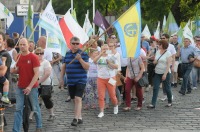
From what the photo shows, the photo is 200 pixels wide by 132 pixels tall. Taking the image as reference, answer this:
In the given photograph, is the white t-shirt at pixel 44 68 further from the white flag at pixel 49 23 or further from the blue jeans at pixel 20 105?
Answer: the white flag at pixel 49 23

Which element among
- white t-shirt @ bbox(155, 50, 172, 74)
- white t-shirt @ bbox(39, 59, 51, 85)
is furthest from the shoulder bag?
white t-shirt @ bbox(155, 50, 172, 74)

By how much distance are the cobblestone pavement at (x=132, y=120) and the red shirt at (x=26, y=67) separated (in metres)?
1.23

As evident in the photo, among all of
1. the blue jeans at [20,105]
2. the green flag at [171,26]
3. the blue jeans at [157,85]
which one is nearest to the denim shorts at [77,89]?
the blue jeans at [20,105]

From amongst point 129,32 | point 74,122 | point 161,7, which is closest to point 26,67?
point 74,122

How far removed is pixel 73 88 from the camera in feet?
32.3

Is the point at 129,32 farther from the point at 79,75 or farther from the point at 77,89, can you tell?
the point at 77,89

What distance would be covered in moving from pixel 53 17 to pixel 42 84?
7.79 ft

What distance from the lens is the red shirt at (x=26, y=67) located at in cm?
848

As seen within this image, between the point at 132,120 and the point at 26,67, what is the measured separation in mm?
2911

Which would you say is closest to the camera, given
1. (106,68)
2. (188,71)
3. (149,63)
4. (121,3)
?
(106,68)

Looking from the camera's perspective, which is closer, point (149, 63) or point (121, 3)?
point (149, 63)

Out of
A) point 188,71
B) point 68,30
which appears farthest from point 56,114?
point 188,71

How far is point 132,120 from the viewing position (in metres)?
10.4

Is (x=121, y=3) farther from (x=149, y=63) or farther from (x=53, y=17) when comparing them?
(x=53, y=17)
